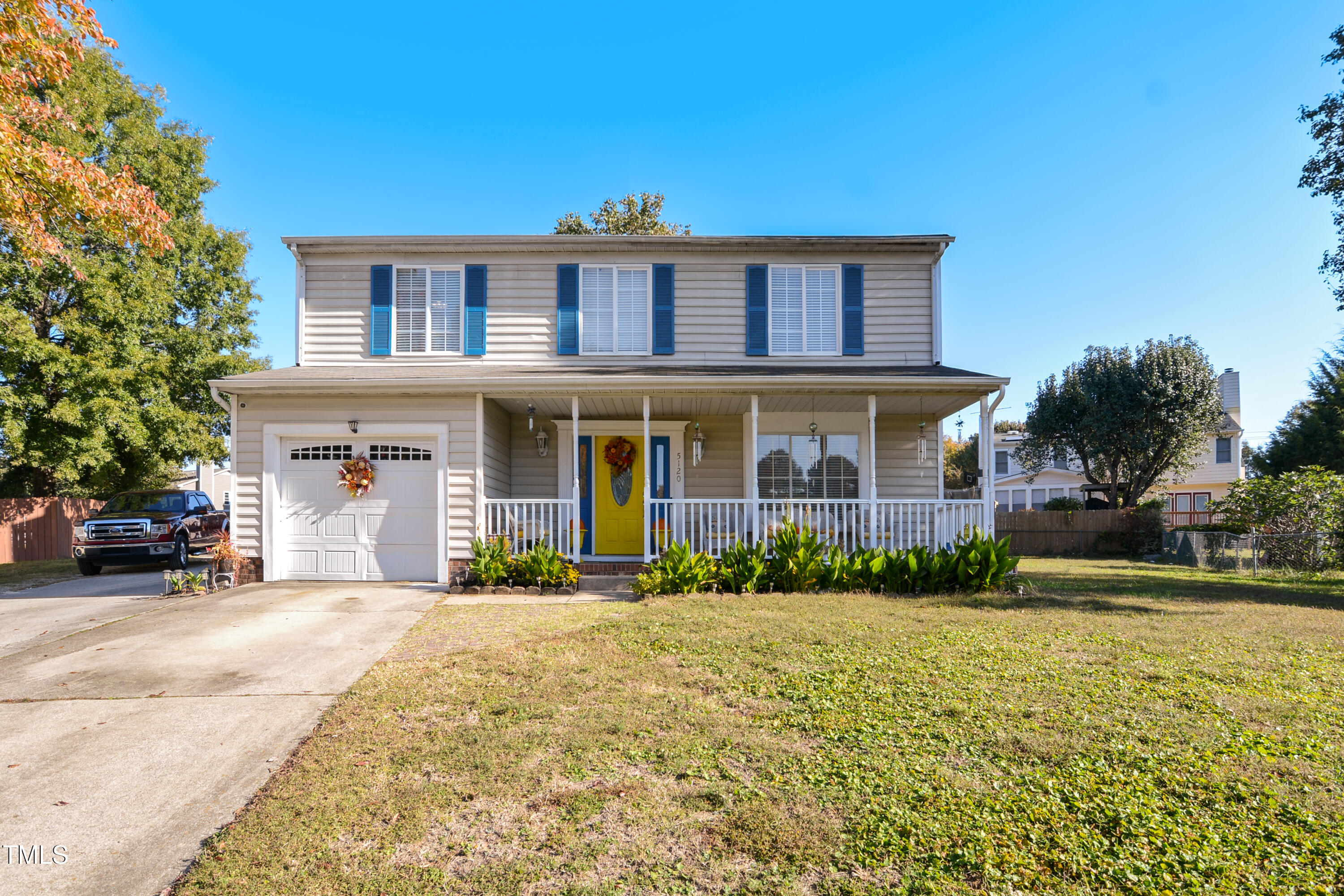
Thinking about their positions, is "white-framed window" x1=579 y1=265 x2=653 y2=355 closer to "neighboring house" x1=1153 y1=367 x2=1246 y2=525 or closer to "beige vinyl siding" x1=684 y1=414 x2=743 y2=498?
"beige vinyl siding" x1=684 y1=414 x2=743 y2=498

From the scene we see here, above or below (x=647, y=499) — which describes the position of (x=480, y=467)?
above

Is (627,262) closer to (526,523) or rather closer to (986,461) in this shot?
(526,523)

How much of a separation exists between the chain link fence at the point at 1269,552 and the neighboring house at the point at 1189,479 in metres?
14.5

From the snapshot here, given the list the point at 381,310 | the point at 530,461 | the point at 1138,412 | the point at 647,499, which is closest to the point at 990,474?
the point at 647,499

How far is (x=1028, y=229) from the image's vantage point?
13.6 meters

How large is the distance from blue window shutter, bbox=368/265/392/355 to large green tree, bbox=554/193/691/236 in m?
13.2

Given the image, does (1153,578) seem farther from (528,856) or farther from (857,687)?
(528,856)

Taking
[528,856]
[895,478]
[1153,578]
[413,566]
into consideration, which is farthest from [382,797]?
[1153,578]

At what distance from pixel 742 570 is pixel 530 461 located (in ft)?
16.1

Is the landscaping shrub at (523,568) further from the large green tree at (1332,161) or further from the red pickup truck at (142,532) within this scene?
the large green tree at (1332,161)

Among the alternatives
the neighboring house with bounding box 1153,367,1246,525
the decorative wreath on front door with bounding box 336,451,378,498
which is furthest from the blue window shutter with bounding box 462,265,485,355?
the neighboring house with bounding box 1153,367,1246,525

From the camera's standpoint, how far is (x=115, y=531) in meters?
11.9

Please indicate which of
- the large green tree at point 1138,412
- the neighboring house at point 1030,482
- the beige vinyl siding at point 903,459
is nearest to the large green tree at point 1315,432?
the large green tree at point 1138,412

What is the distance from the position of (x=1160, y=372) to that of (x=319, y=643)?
25177 mm
